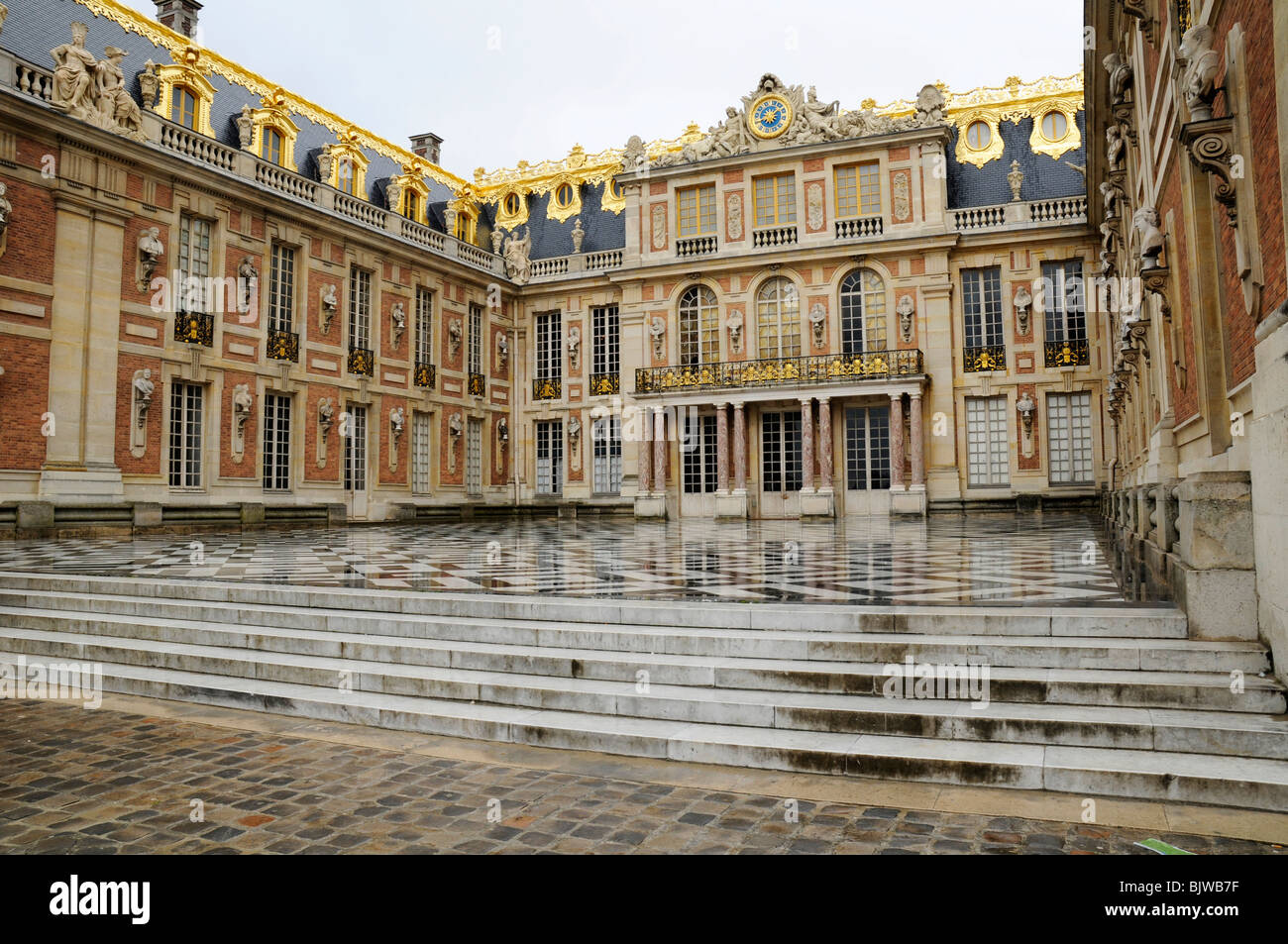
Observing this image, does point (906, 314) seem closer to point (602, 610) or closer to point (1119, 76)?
point (1119, 76)

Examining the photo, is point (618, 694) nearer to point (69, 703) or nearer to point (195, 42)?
point (69, 703)

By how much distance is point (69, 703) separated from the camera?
6.08 meters

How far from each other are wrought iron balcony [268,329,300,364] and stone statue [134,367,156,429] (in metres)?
3.52

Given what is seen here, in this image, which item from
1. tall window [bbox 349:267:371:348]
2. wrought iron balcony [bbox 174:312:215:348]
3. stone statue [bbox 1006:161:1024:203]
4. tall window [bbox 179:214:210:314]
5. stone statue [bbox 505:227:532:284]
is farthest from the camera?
stone statue [bbox 505:227:532:284]

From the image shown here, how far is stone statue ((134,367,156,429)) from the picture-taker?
17797 millimetres

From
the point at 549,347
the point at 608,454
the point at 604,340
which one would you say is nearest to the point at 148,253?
the point at 549,347

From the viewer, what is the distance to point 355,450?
23859 mm

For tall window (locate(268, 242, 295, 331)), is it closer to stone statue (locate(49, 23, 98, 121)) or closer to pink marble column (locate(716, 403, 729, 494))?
stone statue (locate(49, 23, 98, 121))

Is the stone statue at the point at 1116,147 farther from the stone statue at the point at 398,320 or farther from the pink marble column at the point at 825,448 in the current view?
the stone statue at the point at 398,320

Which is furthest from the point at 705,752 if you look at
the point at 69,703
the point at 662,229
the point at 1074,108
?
the point at 1074,108

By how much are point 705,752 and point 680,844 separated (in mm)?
1124

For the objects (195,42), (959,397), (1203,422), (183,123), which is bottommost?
(1203,422)

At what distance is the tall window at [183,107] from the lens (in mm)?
19938

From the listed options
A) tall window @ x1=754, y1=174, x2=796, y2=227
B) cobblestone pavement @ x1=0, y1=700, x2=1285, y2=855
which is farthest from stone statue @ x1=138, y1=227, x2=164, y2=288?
tall window @ x1=754, y1=174, x2=796, y2=227
